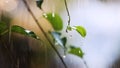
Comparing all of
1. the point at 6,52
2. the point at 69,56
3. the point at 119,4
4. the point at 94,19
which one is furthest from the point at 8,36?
the point at 119,4

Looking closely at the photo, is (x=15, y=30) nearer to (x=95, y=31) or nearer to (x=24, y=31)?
(x=24, y=31)

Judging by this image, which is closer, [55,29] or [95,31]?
[55,29]

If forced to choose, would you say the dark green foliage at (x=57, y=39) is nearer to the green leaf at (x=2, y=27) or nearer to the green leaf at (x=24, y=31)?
the green leaf at (x=24, y=31)

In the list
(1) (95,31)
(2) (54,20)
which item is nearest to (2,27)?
(2) (54,20)

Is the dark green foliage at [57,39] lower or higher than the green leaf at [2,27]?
lower

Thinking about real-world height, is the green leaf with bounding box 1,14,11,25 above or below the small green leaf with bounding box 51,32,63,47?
above

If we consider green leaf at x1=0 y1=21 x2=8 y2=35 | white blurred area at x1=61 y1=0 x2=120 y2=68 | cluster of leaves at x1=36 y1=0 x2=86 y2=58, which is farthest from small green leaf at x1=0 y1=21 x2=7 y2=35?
white blurred area at x1=61 y1=0 x2=120 y2=68

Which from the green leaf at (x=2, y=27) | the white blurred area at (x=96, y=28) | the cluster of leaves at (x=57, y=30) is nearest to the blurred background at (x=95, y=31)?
the white blurred area at (x=96, y=28)

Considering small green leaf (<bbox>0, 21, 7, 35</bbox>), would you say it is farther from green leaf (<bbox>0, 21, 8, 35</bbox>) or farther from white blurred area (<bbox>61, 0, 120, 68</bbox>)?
white blurred area (<bbox>61, 0, 120, 68</bbox>)
